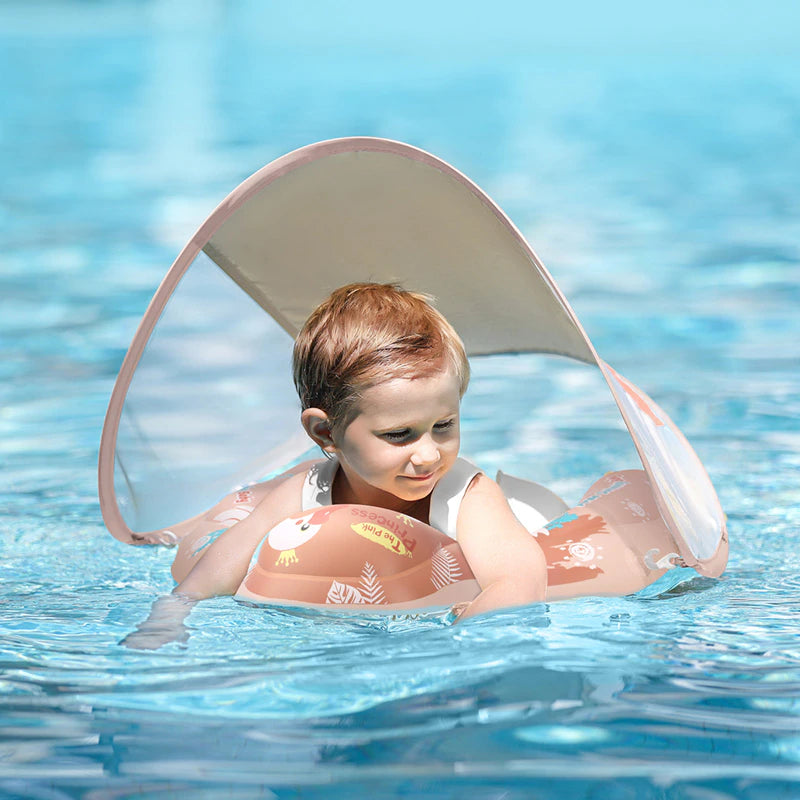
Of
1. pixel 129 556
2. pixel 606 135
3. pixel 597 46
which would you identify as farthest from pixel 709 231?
pixel 597 46

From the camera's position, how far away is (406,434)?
222 cm

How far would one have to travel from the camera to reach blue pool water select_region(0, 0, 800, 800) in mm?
1646

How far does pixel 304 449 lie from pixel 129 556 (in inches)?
22.9

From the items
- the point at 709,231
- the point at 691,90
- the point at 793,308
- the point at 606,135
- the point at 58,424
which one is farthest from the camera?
the point at 691,90

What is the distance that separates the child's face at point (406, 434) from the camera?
2.18 meters

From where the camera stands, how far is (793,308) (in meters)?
5.27

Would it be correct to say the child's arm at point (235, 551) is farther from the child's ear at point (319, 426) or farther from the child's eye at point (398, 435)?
the child's eye at point (398, 435)

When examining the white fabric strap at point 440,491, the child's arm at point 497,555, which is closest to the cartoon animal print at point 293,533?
the white fabric strap at point 440,491

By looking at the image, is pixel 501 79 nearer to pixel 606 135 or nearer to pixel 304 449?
pixel 606 135

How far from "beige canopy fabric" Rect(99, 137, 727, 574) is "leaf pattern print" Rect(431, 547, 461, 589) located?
16.5 inches

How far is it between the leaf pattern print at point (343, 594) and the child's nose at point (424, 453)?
10.2 inches

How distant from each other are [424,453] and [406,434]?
0.16 ft

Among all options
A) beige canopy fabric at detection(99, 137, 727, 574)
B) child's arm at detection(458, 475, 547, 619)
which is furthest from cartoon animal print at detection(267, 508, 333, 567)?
beige canopy fabric at detection(99, 137, 727, 574)

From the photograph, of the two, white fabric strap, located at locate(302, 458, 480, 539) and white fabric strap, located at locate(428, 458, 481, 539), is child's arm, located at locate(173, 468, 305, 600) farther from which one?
white fabric strap, located at locate(428, 458, 481, 539)
